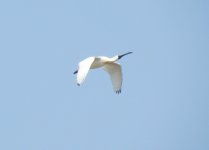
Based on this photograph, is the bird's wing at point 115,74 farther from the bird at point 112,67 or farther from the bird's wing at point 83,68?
the bird's wing at point 83,68

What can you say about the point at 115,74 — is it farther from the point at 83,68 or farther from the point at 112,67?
the point at 83,68

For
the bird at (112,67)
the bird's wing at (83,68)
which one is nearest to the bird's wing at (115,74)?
the bird at (112,67)

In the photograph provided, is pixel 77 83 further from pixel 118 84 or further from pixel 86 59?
pixel 118 84

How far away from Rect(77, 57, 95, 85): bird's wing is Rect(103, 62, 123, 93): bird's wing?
1.74 metres

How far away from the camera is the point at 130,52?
2803cm

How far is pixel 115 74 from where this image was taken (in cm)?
2753

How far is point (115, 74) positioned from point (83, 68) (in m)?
3.09

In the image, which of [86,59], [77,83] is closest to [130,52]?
[86,59]

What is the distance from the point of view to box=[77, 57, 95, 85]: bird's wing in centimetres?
2388

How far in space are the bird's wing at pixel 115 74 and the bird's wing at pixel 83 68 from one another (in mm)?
1740

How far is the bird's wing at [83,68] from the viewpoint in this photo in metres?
23.9

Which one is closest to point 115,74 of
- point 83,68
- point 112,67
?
point 112,67

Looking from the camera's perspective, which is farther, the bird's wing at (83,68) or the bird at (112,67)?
the bird at (112,67)

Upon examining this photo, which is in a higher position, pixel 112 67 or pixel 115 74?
pixel 112 67
